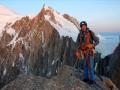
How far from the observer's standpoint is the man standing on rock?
68.5ft

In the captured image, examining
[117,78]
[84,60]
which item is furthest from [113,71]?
[84,60]

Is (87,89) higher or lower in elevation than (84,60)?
lower

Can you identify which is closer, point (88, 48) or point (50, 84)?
point (50, 84)

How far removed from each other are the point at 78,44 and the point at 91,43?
74 centimetres

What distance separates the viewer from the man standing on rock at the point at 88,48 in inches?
822

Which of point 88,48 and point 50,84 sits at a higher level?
point 88,48

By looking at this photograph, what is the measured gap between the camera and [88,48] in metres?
20.9

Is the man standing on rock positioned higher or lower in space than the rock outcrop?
higher

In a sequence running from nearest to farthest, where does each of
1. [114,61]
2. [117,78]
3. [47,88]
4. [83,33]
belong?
[47,88] < [83,33] < [117,78] < [114,61]

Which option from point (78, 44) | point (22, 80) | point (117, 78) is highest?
point (78, 44)

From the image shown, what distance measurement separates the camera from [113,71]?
50.5 metres

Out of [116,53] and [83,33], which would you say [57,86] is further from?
[116,53]

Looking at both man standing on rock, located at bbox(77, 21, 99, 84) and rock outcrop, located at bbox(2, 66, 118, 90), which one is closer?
rock outcrop, located at bbox(2, 66, 118, 90)

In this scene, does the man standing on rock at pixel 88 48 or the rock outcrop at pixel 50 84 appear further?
the man standing on rock at pixel 88 48
